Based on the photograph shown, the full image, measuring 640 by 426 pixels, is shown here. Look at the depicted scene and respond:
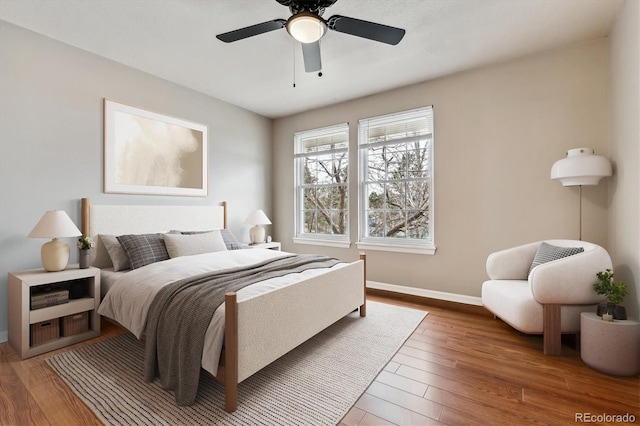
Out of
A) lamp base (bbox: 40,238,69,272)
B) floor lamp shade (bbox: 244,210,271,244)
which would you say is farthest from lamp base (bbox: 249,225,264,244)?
lamp base (bbox: 40,238,69,272)

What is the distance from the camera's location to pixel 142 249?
2848mm

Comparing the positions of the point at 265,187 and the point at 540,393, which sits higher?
the point at 265,187

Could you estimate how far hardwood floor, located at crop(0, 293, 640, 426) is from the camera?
5.23 ft

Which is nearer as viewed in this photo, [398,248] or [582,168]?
[582,168]

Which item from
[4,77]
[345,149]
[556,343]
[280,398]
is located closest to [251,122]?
[345,149]

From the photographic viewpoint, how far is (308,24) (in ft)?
6.06

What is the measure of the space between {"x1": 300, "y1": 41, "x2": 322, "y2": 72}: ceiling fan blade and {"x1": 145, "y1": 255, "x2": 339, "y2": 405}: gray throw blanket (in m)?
1.81

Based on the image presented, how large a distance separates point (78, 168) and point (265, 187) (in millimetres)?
2589

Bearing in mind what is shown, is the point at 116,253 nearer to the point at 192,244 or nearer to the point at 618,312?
the point at 192,244

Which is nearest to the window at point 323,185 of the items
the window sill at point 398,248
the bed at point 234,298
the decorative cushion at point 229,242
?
the window sill at point 398,248

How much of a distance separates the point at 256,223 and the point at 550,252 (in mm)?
3473

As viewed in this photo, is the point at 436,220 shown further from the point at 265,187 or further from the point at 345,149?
the point at 265,187

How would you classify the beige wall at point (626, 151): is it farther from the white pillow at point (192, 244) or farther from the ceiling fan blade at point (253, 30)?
the white pillow at point (192, 244)

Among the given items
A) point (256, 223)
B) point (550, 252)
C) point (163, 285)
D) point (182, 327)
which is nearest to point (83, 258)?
point (163, 285)
